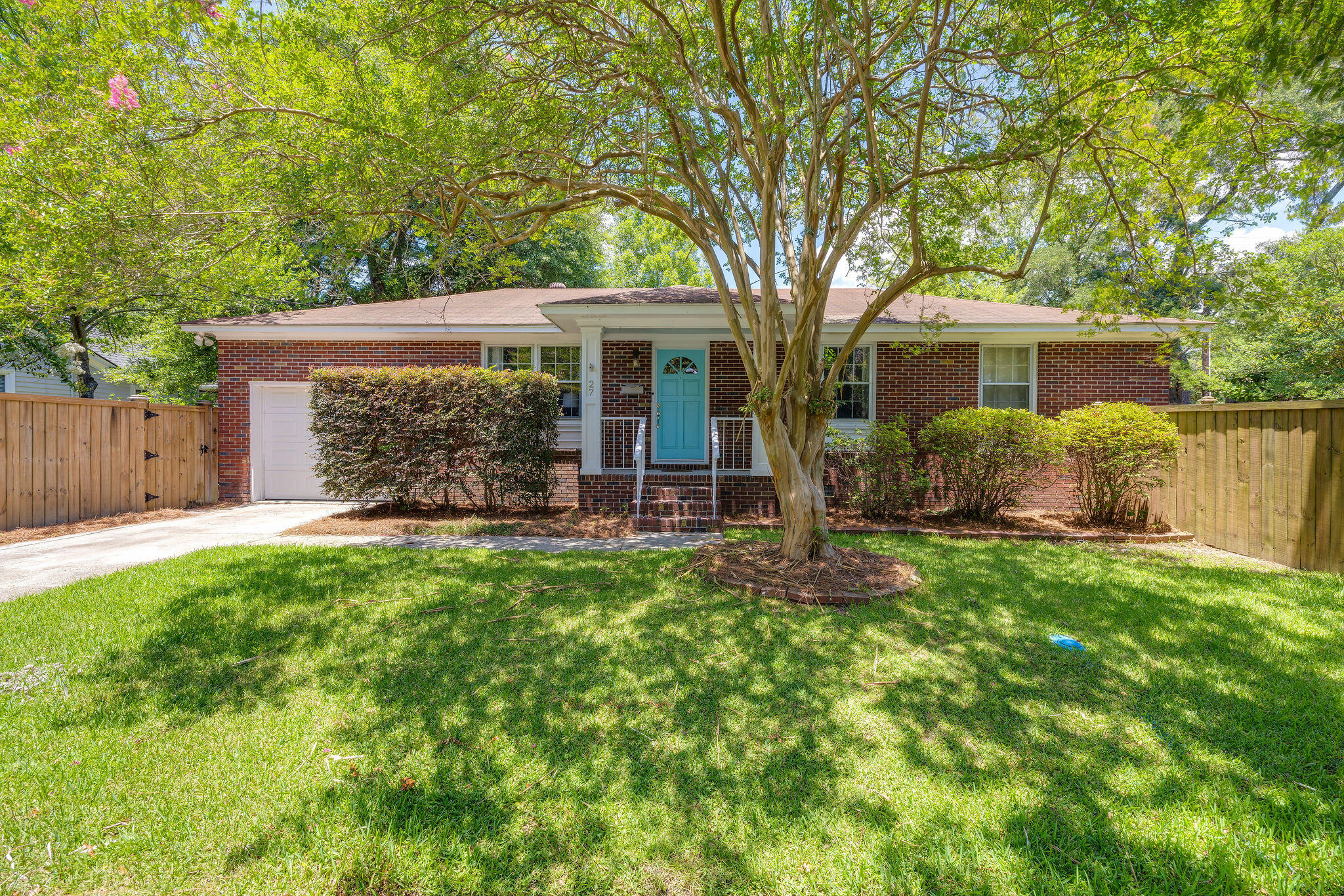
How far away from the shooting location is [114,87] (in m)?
5.81

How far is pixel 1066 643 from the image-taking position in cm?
394

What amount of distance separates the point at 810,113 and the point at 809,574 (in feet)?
13.7

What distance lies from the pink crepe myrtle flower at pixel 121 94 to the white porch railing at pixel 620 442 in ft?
21.6

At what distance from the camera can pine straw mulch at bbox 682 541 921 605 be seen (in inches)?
190

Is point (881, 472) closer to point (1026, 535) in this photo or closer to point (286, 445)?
point (1026, 535)

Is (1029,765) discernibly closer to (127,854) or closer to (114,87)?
(127,854)

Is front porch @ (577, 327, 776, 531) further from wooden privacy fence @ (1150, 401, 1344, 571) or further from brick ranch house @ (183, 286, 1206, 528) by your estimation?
wooden privacy fence @ (1150, 401, 1344, 571)

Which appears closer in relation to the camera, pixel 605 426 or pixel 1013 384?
pixel 605 426

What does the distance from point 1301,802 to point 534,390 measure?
830cm

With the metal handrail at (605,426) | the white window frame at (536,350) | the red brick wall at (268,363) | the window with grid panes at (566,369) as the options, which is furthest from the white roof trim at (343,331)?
the metal handrail at (605,426)

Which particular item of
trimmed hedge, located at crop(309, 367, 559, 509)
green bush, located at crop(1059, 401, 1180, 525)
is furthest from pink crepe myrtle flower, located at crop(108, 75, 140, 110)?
green bush, located at crop(1059, 401, 1180, 525)

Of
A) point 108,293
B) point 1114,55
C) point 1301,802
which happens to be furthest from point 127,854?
point 1114,55

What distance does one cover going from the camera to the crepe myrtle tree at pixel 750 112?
16.4 ft

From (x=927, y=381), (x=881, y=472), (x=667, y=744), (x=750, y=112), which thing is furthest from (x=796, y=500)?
(x=927, y=381)
